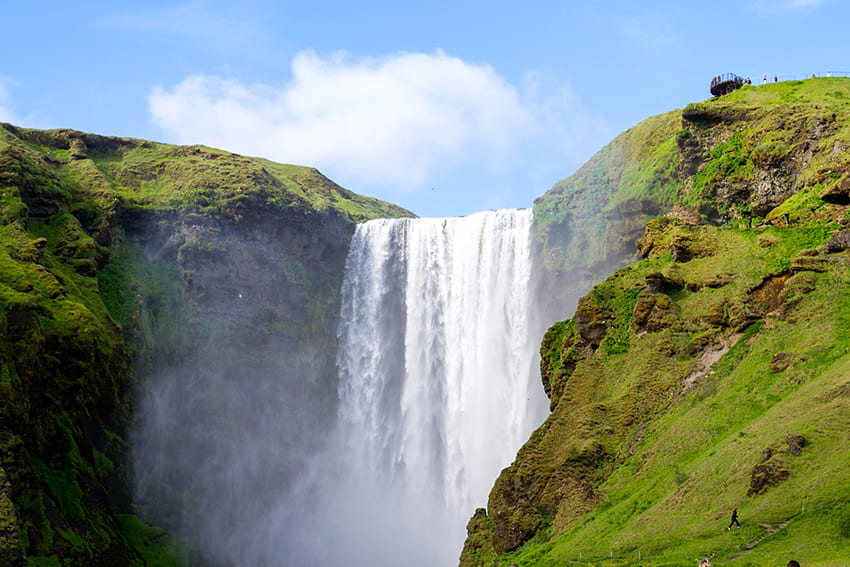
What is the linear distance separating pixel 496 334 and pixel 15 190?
49079mm

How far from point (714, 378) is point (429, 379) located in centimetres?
4676

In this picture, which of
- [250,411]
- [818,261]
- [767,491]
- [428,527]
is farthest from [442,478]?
[767,491]

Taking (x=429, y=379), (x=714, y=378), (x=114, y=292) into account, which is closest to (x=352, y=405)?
(x=429, y=379)

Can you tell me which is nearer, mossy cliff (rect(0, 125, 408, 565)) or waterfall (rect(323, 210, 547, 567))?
mossy cliff (rect(0, 125, 408, 565))

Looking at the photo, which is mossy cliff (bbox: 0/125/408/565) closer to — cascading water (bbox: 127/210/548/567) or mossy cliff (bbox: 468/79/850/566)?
cascading water (bbox: 127/210/548/567)

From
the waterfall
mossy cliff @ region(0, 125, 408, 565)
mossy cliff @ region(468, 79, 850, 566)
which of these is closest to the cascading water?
the waterfall

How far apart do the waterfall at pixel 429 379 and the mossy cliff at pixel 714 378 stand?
62.3 feet

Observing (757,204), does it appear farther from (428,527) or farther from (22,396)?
(22,396)

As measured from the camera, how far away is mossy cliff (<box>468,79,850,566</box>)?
3397cm

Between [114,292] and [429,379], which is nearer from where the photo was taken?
[114,292]

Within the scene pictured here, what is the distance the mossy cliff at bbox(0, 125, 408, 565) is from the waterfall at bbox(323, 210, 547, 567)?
511 cm

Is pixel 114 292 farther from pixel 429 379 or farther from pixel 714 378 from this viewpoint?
pixel 714 378

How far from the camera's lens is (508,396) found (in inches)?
3275

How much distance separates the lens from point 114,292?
84125 mm
